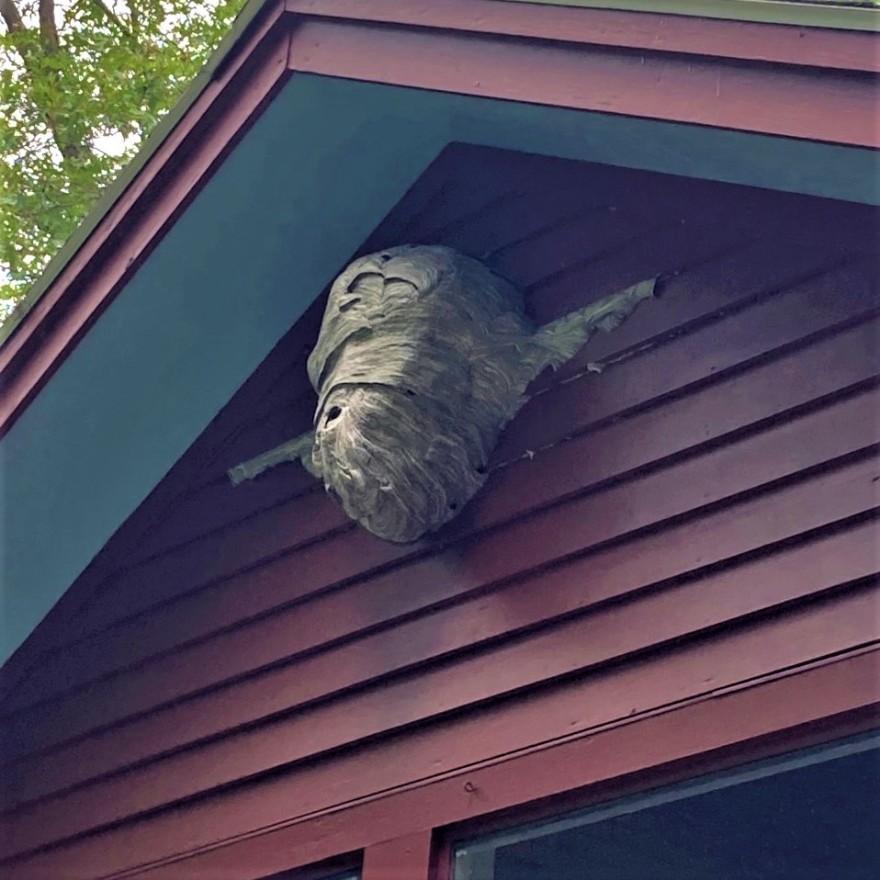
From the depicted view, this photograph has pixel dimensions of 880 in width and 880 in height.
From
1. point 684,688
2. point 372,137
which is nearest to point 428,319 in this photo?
point 372,137

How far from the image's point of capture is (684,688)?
9.38ft

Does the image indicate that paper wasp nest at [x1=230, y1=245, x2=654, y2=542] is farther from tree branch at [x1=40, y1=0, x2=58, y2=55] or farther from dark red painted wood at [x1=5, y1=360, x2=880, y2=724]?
tree branch at [x1=40, y1=0, x2=58, y2=55]

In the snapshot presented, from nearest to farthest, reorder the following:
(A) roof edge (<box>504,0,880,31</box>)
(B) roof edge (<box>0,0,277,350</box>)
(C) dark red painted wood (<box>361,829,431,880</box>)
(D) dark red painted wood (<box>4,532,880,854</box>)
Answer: (A) roof edge (<box>504,0,880,31</box>), (D) dark red painted wood (<box>4,532,880,854</box>), (C) dark red painted wood (<box>361,829,431,880</box>), (B) roof edge (<box>0,0,277,350</box>)

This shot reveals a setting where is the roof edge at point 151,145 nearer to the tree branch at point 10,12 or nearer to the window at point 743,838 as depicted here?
the window at point 743,838

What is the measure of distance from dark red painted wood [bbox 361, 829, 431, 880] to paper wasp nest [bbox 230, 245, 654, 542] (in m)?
0.69

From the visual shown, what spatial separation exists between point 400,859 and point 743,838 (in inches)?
73.9

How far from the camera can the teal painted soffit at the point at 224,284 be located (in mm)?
3457

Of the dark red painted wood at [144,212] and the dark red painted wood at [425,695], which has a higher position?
the dark red painted wood at [144,212]

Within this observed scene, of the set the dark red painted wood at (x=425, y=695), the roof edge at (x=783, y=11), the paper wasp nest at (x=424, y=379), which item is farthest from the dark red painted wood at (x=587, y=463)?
the roof edge at (x=783, y=11)

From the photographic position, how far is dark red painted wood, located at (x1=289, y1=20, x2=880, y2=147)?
256 cm

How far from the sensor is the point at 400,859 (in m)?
3.14

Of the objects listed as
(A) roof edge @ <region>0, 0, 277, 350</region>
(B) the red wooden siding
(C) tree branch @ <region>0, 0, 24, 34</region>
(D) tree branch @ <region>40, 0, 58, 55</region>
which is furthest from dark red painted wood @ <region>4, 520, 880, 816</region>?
(C) tree branch @ <region>0, 0, 24, 34</region>

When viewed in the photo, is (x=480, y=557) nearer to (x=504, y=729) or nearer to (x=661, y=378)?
(x=504, y=729)

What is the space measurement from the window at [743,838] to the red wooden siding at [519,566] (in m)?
0.72
